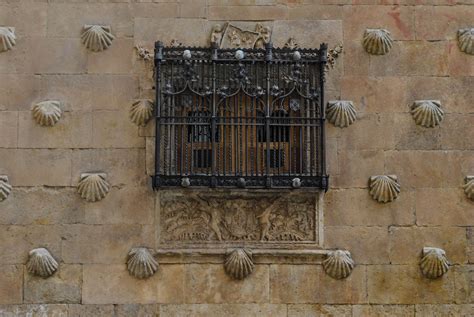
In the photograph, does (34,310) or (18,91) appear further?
(18,91)

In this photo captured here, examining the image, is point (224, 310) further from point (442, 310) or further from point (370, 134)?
point (370, 134)

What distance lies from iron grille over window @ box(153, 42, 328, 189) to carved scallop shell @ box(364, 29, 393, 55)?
0.52 m

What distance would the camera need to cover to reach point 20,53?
9008mm

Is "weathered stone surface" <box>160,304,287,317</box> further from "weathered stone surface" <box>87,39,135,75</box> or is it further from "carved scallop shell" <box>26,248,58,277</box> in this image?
"weathered stone surface" <box>87,39,135,75</box>

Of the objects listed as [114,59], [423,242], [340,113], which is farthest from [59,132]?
[423,242]

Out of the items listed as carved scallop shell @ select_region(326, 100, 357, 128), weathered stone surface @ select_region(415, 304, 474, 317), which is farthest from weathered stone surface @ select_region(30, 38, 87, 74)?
weathered stone surface @ select_region(415, 304, 474, 317)

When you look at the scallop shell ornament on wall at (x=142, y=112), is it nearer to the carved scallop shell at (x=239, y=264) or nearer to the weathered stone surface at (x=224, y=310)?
the carved scallop shell at (x=239, y=264)

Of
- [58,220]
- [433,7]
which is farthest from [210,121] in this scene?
[433,7]

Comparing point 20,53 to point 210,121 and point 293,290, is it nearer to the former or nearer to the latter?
point 210,121

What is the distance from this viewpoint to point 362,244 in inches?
344

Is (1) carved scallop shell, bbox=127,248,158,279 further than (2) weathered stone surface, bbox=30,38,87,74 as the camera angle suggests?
No

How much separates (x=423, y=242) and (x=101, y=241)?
301 cm

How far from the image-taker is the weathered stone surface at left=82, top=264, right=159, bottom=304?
337 inches

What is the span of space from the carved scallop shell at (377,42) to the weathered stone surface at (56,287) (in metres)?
3.47
